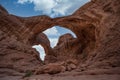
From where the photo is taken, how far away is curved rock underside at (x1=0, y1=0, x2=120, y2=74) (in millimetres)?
12616

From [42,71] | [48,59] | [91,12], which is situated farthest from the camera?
[48,59]

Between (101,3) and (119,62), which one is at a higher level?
(101,3)

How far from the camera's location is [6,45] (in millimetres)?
17609

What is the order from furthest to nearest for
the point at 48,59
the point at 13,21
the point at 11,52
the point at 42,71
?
the point at 48,59 < the point at 13,21 < the point at 11,52 < the point at 42,71

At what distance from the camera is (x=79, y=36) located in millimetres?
25641

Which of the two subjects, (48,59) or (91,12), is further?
(48,59)

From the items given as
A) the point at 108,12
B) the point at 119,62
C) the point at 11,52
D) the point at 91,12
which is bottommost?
the point at 119,62

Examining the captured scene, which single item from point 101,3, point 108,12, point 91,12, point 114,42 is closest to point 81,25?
point 91,12

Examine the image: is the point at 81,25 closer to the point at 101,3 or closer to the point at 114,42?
the point at 101,3

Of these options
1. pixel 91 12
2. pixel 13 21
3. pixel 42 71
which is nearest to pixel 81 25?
pixel 91 12

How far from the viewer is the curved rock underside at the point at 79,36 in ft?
41.4

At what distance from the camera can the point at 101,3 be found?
18.3m

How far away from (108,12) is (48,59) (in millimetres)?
19131

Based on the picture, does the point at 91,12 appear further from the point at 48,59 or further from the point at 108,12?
the point at 48,59
